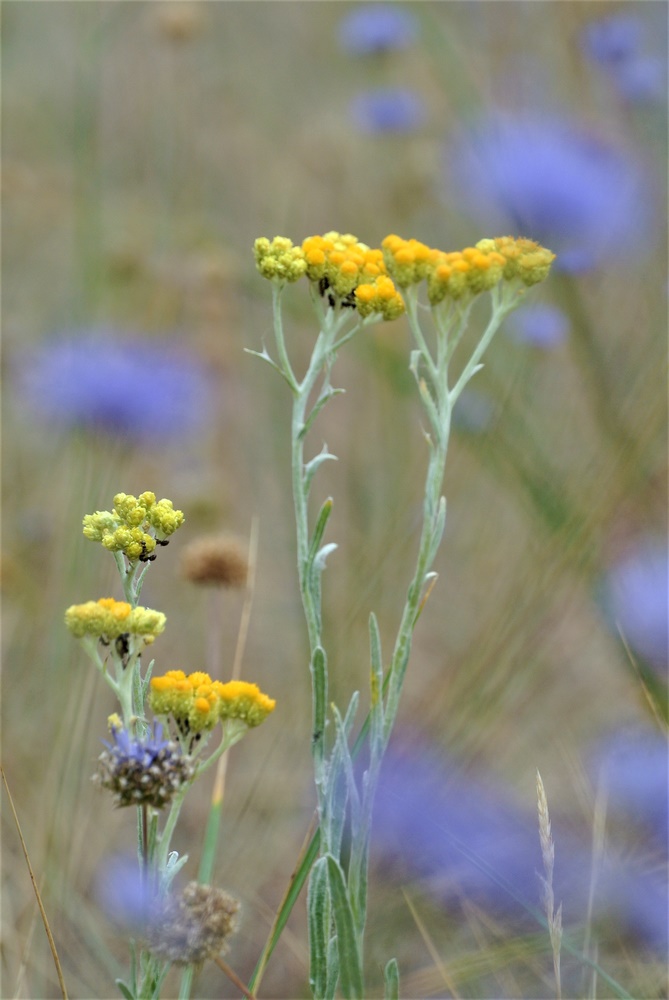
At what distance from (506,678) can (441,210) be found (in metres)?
2.12

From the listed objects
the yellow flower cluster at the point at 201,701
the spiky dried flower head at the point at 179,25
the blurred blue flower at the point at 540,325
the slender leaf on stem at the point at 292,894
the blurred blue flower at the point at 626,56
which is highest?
the spiky dried flower head at the point at 179,25

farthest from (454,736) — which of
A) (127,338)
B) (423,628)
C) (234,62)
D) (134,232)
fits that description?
(234,62)

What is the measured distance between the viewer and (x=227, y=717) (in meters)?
0.71

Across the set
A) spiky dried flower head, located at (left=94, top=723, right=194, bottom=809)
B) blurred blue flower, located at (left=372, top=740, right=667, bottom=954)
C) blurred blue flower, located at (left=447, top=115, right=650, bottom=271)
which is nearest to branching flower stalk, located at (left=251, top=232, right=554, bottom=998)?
spiky dried flower head, located at (left=94, top=723, right=194, bottom=809)

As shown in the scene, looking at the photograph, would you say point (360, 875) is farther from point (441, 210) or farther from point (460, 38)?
point (460, 38)

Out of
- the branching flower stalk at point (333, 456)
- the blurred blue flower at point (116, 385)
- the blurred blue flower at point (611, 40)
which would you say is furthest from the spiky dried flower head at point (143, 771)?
the blurred blue flower at point (611, 40)

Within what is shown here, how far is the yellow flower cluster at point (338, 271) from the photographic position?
812 millimetres

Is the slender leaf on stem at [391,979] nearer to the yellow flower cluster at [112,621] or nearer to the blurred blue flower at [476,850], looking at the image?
the yellow flower cluster at [112,621]

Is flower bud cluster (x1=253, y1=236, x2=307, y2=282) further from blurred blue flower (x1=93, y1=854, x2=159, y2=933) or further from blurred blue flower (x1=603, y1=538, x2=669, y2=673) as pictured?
blurred blue flower (x1=603, y1=538, x2=669, y2=673)

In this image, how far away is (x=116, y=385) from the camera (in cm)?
222

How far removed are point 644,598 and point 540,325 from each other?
0.54 metres

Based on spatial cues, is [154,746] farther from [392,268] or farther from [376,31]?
[376,31]

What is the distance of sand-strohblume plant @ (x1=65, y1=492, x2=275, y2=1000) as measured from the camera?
0.64m

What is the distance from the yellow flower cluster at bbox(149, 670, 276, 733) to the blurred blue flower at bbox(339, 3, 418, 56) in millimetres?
2787
